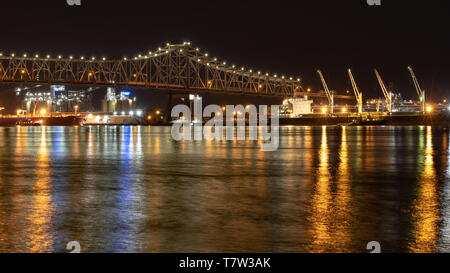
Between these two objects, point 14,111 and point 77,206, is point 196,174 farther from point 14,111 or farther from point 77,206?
point 14,111

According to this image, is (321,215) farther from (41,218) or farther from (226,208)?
(41,218)

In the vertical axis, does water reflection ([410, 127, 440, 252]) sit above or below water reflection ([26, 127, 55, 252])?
below

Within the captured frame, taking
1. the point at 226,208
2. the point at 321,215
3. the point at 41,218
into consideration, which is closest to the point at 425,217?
the point at 321,215

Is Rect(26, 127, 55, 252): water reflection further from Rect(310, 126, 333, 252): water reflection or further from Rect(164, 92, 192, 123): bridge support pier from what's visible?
Rect(164, 92, 192, 123): bridge support pier

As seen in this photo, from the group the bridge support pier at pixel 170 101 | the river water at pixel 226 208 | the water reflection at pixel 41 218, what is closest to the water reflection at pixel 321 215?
the river water at pixel 226 208

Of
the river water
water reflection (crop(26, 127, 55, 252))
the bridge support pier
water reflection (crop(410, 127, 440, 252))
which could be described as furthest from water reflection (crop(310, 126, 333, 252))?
the bridge support pier

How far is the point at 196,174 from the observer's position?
13.0 metres

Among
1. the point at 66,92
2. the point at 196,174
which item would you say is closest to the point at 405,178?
the point at 196,174

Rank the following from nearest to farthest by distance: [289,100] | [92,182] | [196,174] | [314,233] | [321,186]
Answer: [314,233] < [321,186] < [92,182] < [196,174] < [289,100]

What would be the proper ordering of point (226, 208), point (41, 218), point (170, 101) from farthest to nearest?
1. point (170, 101)
2. point (226, 208)
3. point (41, 218)

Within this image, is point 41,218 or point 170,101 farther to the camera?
point 170,101

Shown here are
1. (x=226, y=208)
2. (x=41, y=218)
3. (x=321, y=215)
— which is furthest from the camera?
(x=226, y=208)
